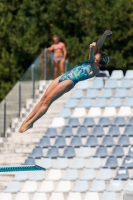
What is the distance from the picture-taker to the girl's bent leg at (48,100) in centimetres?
1555

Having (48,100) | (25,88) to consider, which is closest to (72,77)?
(48,100)

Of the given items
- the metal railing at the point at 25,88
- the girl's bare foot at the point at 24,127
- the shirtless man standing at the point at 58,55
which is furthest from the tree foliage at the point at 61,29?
the girl's bare foot at the point at 24,127

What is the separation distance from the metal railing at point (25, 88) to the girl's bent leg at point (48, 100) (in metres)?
6.13

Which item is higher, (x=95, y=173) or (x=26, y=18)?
(x=26, y=18)

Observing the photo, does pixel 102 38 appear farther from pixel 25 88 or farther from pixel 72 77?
pixel 25 88

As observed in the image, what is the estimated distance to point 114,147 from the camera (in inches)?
838

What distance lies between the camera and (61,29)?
28703 millimetres

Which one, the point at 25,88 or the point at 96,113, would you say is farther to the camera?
the point at 25,88

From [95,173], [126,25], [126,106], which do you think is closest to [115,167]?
[95,173]

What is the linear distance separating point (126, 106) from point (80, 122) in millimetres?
1090

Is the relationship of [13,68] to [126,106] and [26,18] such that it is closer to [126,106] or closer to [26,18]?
[26,18]

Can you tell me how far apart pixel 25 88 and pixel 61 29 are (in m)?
6.34

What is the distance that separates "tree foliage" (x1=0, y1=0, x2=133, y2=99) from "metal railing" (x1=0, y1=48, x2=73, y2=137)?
4.57m

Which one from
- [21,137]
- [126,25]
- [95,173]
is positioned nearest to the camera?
[95,173]
